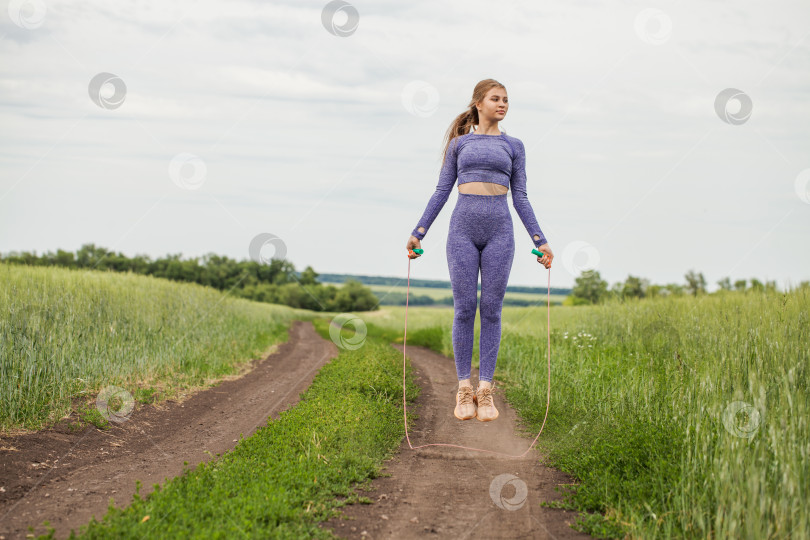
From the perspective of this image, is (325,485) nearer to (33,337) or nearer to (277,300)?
(33,337)

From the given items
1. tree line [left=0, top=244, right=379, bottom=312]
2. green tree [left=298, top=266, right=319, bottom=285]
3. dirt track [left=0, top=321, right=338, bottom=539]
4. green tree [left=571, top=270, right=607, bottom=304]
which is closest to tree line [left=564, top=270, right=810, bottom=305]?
green tree [left=571, top=270, right=607, bottom=304]

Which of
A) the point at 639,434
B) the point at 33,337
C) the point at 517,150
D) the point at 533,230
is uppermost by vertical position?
the point at 517,150

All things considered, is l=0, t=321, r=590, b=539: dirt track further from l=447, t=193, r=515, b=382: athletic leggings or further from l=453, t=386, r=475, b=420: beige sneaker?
l=447, t=193, r=515, b=382: athletic leggings

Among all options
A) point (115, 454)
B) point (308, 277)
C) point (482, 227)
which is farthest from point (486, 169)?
point (308, 277)

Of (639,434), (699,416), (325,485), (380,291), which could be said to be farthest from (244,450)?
(380,291)

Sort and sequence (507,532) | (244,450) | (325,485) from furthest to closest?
(244,450) → (325,485) → (507,532)

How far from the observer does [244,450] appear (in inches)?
265

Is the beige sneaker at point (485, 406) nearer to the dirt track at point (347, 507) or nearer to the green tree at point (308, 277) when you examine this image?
the dirt track at point (347, 507)

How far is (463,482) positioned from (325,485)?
137 centimetres

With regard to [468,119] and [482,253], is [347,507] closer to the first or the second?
[482,253]

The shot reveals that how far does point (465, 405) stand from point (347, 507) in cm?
239

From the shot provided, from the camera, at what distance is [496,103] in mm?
7344

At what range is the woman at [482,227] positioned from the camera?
24.0 ft

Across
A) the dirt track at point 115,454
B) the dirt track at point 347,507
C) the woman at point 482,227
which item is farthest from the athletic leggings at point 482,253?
the dirt track at point 115,454
